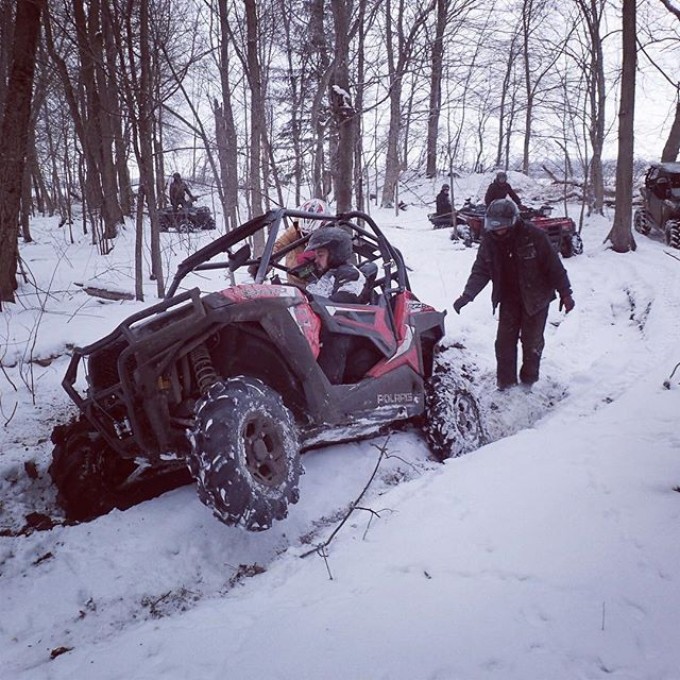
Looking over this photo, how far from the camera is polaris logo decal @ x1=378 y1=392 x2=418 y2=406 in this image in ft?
11.8

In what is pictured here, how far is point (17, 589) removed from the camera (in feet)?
8.12

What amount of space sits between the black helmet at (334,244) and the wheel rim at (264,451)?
74.4 inches

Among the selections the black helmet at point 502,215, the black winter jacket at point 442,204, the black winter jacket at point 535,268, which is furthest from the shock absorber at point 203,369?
the black winter jacket at point 442,204

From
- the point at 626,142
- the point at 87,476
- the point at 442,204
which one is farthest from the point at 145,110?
the point at 442,204

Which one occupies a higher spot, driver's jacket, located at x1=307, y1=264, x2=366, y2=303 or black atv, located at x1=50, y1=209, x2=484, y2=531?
driver's jacket, located at x1=307, y1=264, x2=366, y2=303

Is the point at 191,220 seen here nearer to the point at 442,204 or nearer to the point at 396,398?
the point at 442,204

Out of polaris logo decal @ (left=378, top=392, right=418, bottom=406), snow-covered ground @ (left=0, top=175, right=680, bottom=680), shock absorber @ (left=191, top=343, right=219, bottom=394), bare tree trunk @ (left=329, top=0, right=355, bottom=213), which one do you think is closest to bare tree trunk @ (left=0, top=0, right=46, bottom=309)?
snow-covered ground @ (left=0, top=175, right=680, bottom=680)

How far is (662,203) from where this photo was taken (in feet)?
42.5

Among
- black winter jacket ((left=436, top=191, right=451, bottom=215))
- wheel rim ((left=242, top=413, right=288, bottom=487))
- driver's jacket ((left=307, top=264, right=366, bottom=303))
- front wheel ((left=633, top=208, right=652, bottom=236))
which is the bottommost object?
wheel rim ((left=242, top=413, right=288, bottom=487))

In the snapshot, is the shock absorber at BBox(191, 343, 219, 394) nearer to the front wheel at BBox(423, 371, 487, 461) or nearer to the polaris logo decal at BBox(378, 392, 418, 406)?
the polaris logo decal at BBox(378, 392, 418, 406)

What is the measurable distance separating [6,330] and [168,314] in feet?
13.2

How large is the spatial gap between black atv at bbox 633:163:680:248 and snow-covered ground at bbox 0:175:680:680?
9.11m

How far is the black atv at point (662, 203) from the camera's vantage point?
468 inches

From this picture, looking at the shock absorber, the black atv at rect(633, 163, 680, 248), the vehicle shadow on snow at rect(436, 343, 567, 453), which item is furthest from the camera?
the black atv at rect(633, 163, 680, 248)
